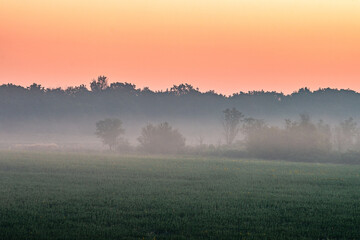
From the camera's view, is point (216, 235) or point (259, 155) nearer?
point (216, 235)

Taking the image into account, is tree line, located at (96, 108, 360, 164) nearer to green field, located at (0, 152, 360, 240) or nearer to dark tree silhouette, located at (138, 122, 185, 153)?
dark tree silhouette, located at (138, 122, 185, 153)

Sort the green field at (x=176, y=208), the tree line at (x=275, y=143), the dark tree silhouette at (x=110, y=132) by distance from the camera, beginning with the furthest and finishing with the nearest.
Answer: the dark tree silhouette at (x=110, y=132) < the tree line at (x=275, y=143) < the green field at (x=176, y=208)

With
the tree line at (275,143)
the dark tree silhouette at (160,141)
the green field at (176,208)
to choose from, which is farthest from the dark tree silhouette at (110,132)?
the green field at (176,208)

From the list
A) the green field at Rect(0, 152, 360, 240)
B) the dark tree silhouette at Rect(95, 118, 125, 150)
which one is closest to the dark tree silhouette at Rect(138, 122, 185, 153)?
the dark tree silhouette at Rect(95, 118, 125, 150)

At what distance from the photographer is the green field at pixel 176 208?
18.5 m

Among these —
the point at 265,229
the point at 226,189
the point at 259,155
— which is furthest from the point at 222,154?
the point at 265,229

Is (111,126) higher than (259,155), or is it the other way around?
(111,126)

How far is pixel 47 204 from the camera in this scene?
81.3 ft

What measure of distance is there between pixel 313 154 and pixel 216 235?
68.9m

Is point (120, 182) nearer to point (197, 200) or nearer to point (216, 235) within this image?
point (197, 200)

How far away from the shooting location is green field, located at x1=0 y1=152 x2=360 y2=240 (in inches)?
727

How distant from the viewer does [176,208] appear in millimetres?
23578

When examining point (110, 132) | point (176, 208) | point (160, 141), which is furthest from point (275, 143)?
point (176, 208)

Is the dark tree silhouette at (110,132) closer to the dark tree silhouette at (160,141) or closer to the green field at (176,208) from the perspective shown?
the dark tree silhouette at (160,141)
